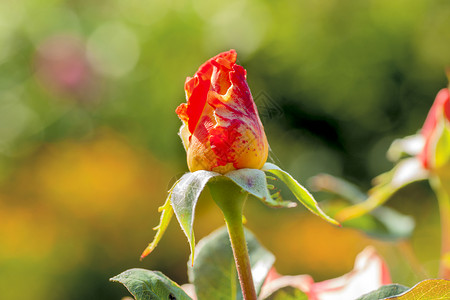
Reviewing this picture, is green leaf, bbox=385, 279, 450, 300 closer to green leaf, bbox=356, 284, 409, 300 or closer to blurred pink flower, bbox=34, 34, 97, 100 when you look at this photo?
green leaf, bbox=356, 284, 409, 300

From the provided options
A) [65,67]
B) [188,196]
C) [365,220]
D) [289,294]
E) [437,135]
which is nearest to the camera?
[188,196]

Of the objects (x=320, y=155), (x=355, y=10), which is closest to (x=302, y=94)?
(x=320, y=155)

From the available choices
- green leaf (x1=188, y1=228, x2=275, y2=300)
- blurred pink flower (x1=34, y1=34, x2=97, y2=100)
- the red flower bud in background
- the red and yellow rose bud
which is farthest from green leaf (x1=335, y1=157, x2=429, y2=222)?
blurred pink flower (x1=34, y1=34, x2=97, y2=100)

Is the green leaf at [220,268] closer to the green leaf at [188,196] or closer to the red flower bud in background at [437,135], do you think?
the green leaf at [188,196]

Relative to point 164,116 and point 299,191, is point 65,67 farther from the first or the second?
point 299,191

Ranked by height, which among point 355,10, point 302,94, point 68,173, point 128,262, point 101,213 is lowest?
point 128,262

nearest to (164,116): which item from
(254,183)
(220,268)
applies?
(220,268)

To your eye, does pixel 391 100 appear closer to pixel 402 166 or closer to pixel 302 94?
pixel 302 94
